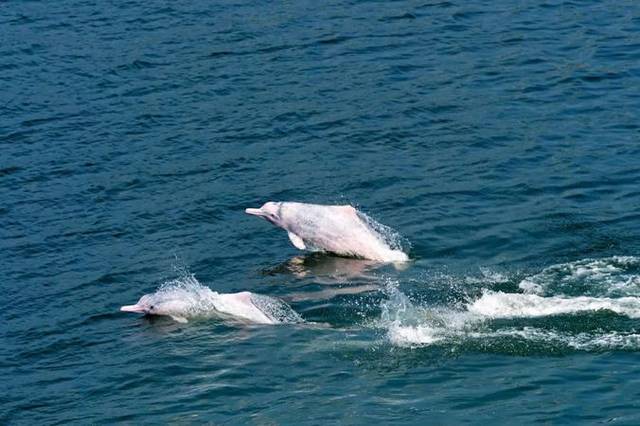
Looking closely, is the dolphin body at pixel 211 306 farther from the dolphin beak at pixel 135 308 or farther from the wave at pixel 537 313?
the wave at pixel 537 313

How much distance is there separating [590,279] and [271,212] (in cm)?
722

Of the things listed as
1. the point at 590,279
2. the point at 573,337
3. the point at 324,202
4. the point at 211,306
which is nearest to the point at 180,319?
the point at 211,306

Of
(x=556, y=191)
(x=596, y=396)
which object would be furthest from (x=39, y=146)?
(x=596, y=396)

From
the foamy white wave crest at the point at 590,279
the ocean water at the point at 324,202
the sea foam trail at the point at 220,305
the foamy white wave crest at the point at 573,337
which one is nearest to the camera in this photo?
the foamy white wave crest at the point at 573,337

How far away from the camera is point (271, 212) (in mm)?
27250

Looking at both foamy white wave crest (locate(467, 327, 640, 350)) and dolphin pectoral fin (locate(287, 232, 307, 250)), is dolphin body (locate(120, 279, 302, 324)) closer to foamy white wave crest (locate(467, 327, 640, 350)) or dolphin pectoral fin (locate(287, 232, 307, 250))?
dolphin pectoral fin (locate(287, 232, 307, 250))

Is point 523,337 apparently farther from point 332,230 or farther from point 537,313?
point 332,230

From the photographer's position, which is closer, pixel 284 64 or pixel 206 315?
Result: pixel 206 315

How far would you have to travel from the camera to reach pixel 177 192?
29.7 meters

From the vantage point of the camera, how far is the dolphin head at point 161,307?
79.4 ft

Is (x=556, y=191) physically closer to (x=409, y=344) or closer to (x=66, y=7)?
(x=409, y=344)

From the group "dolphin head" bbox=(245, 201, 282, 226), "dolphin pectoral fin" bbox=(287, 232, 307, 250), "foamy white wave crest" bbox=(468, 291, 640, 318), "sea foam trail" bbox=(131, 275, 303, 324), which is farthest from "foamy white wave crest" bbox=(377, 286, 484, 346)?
"dolphin head" bbox=(245, 201, 282, 226)

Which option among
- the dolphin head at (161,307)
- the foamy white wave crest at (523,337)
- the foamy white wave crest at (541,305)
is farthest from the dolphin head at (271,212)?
the foamy white wave crest at (523,337)

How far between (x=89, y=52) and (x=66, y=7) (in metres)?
4.41
